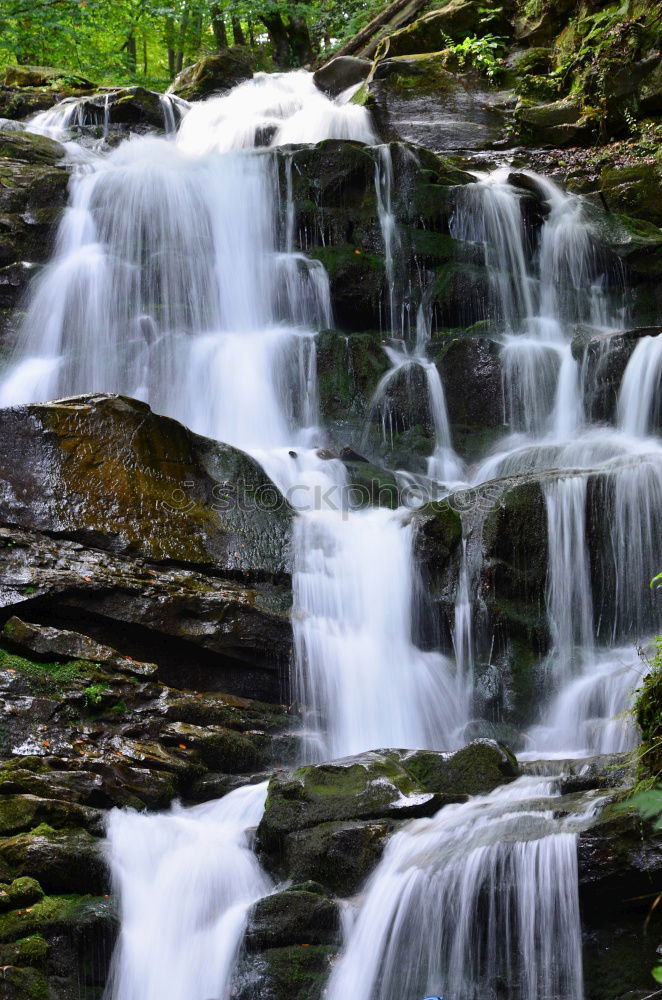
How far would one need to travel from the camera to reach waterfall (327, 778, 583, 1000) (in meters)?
4.05

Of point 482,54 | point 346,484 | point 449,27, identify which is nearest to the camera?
point 346,484

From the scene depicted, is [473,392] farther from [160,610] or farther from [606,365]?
[160,610]

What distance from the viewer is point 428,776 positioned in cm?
555

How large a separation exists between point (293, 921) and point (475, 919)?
946 mm

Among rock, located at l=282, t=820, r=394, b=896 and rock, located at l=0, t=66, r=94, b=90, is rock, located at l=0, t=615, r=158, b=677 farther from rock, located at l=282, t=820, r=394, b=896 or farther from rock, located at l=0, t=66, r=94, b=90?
rock, located at l=0, t=66, r=94, b=90

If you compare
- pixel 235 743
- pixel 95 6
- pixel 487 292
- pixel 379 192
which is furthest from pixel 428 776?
pixel 95 6

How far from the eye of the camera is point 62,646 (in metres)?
6.46

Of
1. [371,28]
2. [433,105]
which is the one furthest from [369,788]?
[371,28]

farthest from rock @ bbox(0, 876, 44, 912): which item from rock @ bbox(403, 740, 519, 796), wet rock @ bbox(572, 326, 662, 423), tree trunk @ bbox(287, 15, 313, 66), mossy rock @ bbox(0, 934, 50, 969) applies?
tree trunk @ bbox(287, 15, 313, 66)

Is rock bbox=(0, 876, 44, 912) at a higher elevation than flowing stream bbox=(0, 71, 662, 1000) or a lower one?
lower

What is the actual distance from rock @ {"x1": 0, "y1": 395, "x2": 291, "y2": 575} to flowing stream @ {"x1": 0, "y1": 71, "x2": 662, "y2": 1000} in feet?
2.06

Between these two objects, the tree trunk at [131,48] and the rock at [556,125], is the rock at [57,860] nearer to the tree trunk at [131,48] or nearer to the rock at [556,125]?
the rock at [556,125]

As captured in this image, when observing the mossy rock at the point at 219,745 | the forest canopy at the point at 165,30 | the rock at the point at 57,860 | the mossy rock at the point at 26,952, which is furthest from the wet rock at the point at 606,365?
the forest canopy at the point at 165,30

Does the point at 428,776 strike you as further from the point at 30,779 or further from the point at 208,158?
the point at 208,158
